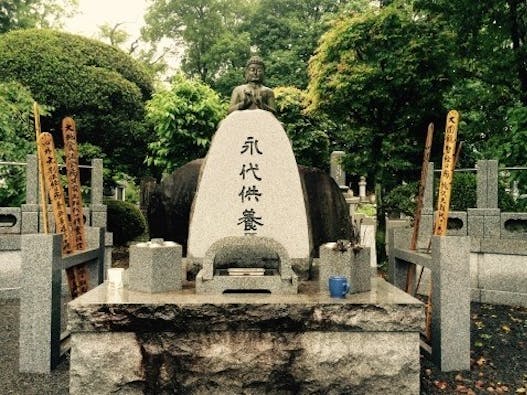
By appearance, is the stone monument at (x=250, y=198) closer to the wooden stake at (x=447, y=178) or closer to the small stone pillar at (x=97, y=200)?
the wooden stake at (x=447, y=178)

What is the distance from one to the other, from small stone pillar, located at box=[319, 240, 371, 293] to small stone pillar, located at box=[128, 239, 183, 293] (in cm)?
155

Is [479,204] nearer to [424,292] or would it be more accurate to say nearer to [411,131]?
[424,292]

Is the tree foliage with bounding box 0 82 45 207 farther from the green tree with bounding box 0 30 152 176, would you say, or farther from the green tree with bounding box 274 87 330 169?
the green tree with bounding box 274 87 330 169

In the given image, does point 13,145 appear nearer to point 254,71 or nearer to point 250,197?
point 254,71

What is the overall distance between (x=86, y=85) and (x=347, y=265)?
12.1 meters

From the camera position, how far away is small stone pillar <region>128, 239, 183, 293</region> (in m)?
4.91

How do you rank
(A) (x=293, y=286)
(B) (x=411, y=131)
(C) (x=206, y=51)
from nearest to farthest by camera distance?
(A) (x=293, y=286) < (B) (x=411, y=131) < (C) (x=206, y=51)

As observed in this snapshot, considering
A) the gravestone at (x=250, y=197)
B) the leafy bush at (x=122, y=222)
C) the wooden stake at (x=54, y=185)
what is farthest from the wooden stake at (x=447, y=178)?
the leafy bush at (x=122, y=222)

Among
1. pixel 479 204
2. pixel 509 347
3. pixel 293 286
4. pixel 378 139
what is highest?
pixel 378 139

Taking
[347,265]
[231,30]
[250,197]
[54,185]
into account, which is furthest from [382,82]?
[231,30]

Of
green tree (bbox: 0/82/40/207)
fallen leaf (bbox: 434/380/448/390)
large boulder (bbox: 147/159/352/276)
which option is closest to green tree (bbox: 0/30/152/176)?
green tree (bbox: 0/82/40/207)

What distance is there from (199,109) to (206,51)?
16.2 meters

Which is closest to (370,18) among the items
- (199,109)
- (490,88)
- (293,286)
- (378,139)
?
(378,139)

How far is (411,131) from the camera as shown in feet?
46.2
